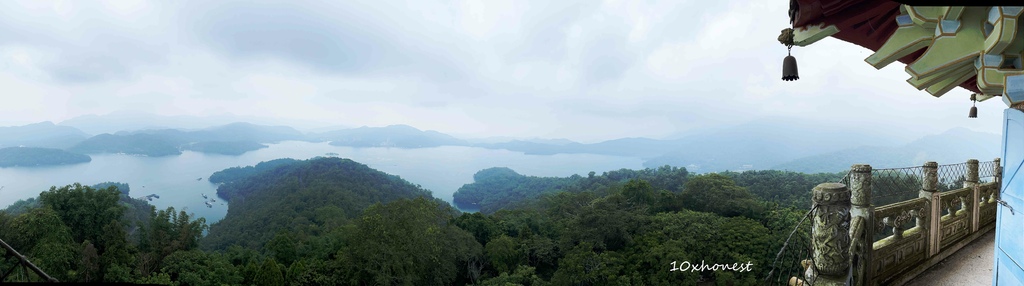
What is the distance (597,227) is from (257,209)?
37062 millimetres

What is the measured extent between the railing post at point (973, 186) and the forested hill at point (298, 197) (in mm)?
30376

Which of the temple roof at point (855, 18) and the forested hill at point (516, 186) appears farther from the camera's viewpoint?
the forested hill at point (516, 186)

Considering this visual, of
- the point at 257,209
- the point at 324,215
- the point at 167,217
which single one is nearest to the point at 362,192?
the point at 257,209

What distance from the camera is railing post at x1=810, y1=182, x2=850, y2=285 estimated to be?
3.17 meters

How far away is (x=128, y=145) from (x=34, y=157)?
1508 cm

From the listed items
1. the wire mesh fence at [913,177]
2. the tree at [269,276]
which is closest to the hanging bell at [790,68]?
the wire mesh fence at [913,177]

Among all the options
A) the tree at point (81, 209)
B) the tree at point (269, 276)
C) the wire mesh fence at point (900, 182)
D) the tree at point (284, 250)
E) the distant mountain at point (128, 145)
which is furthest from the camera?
the distant mountain at point (128, 145)

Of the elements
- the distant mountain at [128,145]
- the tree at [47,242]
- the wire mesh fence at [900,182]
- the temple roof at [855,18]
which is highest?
the temple roof at [855,18]

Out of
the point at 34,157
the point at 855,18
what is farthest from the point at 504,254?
the point at 34,157

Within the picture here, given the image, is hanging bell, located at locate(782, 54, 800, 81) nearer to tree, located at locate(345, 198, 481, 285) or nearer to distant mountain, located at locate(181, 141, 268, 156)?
tree, located at locate(345, 198, 481, 285)

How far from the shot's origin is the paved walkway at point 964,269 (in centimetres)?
424

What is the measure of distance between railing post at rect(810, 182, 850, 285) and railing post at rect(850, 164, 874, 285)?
0.34m

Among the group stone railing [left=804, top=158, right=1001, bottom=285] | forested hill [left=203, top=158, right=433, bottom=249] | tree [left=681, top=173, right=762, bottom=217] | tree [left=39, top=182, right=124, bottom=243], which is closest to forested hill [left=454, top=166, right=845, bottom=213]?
tree [left=681, top=173, right=762, bottom=217]

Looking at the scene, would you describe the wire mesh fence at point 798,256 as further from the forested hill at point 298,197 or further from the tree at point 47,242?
the forested hill at point 298,197
